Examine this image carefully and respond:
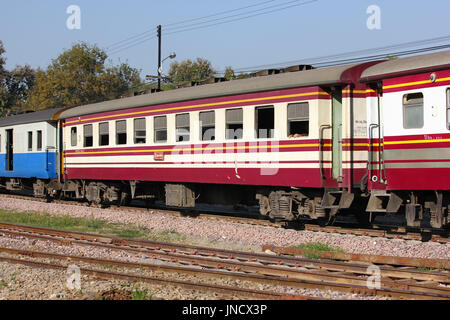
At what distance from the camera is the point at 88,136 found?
19.8 metres

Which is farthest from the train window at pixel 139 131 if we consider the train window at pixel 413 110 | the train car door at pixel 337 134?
the train window at pixel 413 110

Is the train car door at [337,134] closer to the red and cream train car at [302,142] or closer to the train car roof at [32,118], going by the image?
the red and cream train car at [302,142]

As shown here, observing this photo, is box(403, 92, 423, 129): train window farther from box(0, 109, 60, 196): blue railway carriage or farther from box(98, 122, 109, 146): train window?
box(0, 109, 60, 196): blue railway carriage

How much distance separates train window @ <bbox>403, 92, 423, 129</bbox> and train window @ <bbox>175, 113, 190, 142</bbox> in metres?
6.59

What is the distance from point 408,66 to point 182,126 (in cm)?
705

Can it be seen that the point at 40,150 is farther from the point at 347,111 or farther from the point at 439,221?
the point at 439,221

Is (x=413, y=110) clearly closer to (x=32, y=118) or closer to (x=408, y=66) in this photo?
(x=408, y=66)

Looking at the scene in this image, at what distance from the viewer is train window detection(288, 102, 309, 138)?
1252 centimetres

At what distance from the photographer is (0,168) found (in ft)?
84.4

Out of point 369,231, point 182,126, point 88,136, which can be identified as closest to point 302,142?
point 369,231

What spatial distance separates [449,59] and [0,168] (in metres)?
22.0

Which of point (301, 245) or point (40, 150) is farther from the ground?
point (40, 150)

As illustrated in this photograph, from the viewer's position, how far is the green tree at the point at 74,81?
170ft

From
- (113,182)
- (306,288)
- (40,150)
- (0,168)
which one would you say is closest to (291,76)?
(306,288)
